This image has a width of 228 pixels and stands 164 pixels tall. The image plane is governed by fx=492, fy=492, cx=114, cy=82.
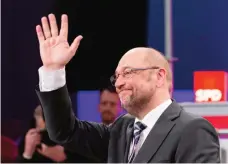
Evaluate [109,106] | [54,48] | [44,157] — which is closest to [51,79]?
[54,48]

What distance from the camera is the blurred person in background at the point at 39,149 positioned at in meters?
3.41

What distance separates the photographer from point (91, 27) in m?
3.98

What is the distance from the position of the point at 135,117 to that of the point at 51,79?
309 mm

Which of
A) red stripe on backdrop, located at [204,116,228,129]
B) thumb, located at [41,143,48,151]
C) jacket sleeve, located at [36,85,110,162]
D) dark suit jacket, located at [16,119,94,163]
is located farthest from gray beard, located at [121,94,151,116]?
thumb, located at [41,143,48,151]

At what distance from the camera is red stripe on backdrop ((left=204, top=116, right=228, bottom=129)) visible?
7.82ft

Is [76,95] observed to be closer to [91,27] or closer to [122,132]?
[91,27]

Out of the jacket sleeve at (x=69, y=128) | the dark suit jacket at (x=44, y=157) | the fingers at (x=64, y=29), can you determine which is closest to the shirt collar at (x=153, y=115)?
the jacket sleeve at (x=69, y=128)

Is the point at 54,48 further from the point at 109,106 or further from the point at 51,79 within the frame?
the point at 109,106

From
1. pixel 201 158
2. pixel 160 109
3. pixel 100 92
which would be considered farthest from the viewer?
pixel 100 92

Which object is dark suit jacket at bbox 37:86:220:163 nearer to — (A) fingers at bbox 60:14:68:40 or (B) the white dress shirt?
(B) the white dress shirt

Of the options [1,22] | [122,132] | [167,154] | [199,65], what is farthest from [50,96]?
[1,22]

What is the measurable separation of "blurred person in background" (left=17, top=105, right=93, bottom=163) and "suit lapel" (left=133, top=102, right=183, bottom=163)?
184cm

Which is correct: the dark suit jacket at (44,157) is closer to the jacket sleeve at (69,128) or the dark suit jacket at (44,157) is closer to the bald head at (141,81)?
the jacket sleeve at (69,128)

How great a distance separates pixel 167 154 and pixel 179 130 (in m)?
0.08
